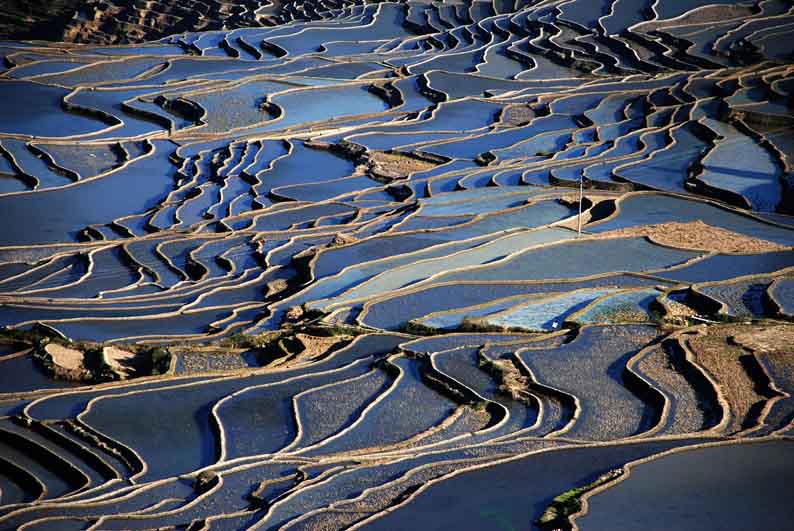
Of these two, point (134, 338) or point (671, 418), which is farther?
point (134, 338)

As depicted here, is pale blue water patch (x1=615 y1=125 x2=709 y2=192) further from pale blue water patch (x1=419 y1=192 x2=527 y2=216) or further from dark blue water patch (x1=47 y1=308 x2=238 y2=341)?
dark blue water patch (x1=47 y1=308 x2=238 y2=341)

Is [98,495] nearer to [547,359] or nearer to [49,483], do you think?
[49,483]

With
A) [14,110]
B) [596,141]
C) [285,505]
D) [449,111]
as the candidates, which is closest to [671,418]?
[285,505]

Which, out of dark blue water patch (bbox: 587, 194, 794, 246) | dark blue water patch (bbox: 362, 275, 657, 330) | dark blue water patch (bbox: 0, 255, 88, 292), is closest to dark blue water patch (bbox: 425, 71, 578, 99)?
dark blue water patch (bbox: 587, 194, 794, 246)

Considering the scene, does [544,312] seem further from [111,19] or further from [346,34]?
[111,19]

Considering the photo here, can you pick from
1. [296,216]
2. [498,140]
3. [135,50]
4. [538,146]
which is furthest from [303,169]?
[135,50]

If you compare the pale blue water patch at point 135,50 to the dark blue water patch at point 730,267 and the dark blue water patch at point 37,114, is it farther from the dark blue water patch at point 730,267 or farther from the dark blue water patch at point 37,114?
the dark blue water patch at point 730,267
